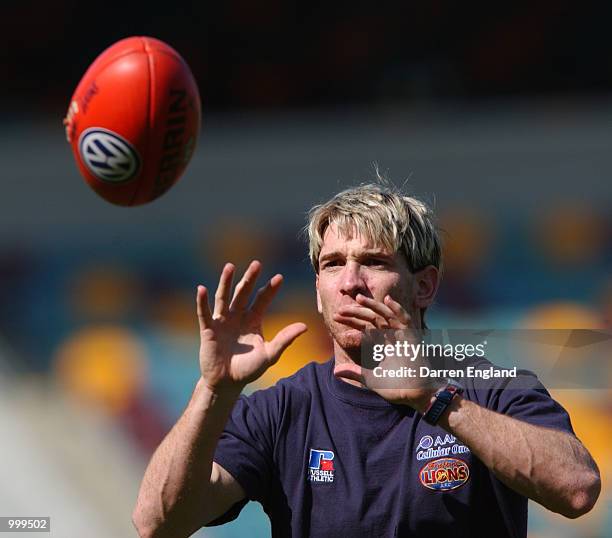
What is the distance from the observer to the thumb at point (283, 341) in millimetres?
2861

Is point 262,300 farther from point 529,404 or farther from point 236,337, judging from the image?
point 529,404

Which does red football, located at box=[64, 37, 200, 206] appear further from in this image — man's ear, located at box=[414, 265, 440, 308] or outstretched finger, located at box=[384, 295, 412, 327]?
outstretched finger, located at box=[384, 295, 412, 327]

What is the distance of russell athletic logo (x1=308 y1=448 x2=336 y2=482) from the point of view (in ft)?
10.0

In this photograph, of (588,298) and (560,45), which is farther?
(560,45)

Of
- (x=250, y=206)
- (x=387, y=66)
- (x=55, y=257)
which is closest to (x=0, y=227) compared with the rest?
(x=55, y=257)

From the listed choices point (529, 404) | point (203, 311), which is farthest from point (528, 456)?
point (203, 311)

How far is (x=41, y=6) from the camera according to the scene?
35.6 feet

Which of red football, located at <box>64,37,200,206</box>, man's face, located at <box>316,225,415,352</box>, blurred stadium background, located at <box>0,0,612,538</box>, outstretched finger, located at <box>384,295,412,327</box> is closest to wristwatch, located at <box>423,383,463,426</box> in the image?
outstretched finger, located at <box>384,295,412,327</box>

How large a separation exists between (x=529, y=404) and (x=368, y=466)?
1.53 ft

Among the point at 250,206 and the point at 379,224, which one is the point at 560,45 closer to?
the point at 250,206

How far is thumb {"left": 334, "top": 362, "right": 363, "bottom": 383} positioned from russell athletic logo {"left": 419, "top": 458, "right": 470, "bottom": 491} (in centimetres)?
32

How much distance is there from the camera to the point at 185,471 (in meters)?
2.93

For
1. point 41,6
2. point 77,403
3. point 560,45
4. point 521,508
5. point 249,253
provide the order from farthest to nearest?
point 41,6 → point 560,45 → point 249,253 → point 77,403 → point 521,508

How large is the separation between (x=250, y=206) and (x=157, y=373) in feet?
5.57
